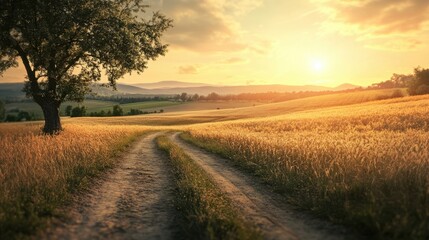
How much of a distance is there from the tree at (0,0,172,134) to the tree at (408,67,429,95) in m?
73.9

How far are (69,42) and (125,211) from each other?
20.4 meters

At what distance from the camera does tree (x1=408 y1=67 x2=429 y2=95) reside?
78062 mm

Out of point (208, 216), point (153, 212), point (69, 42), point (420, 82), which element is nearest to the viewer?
point (208, 216)

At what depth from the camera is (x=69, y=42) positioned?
24.7 meters

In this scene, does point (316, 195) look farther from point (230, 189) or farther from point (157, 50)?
point (157, 50)

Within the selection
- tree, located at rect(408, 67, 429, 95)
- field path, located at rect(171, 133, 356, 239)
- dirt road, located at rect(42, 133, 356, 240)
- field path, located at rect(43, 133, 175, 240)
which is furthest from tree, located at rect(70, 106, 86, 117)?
field path, located at rect(171, 133, 356, 239)

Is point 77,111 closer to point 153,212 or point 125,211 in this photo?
point 125,211

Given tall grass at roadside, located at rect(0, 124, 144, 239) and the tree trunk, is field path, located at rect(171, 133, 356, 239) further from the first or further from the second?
the tree trunk

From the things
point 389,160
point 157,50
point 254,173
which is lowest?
point 254,173

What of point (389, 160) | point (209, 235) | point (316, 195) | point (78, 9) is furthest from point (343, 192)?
point (78, 9)

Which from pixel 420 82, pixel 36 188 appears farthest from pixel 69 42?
pixel 420 82

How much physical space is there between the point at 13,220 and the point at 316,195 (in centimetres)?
711

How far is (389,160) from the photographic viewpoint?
401 inches

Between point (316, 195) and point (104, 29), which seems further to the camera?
point (104, 29)
